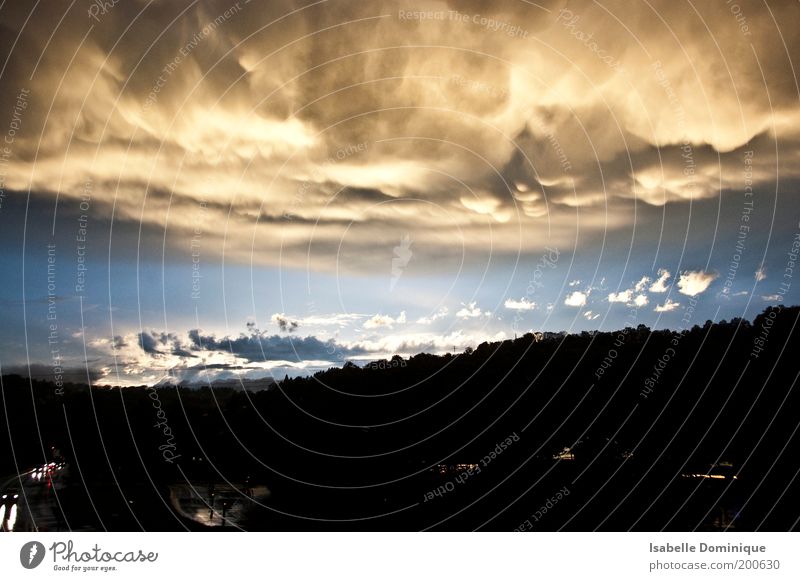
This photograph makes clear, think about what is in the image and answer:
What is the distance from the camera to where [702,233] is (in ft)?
79.0

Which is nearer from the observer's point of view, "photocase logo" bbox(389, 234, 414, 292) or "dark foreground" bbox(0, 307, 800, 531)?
"photocase logo" bbox(389, 234, 414, 292)

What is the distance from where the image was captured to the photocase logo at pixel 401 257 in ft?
87.5

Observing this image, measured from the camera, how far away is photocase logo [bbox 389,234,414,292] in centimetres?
2666

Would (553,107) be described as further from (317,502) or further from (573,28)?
(317,502)
